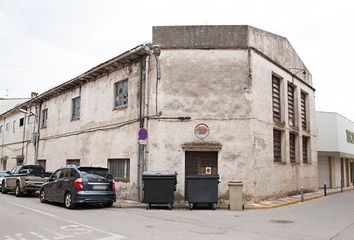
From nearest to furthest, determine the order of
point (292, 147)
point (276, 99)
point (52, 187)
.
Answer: point (52, 187) < point (276, 99) < point (292, 147)

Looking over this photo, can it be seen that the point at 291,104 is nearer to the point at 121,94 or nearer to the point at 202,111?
the point at 202,111

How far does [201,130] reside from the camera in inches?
543

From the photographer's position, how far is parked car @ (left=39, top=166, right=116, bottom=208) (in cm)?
1152

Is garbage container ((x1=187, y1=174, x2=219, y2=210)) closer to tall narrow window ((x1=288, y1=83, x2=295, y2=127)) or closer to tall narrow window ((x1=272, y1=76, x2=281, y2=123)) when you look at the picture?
tall narrow window ((x1=272, y1=76, x2=281, y2=123))

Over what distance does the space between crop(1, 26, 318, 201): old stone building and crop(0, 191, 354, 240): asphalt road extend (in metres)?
2.63

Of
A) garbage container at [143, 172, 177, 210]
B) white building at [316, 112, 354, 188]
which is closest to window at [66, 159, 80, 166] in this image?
garbage container at [143, 172, 177, 210]

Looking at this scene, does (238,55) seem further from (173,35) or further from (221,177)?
(221,177)

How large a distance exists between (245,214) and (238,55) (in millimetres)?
6656

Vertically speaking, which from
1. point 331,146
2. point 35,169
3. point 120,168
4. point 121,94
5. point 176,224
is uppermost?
point 121,94

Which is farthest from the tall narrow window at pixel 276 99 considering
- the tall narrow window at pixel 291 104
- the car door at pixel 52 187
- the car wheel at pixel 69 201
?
the car door at pixel 52 187

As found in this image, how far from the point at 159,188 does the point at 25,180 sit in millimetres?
8081

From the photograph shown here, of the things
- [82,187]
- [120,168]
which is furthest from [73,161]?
[82,187]

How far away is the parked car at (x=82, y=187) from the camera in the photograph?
11.5 m

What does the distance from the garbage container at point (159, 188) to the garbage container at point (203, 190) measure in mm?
677
